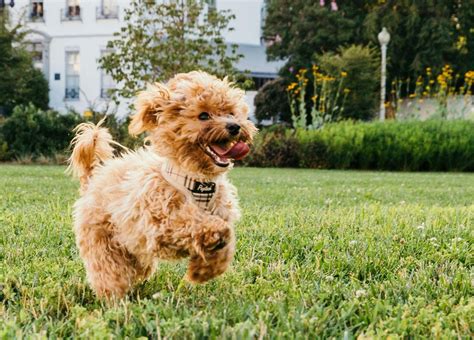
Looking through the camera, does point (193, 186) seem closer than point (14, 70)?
Yes

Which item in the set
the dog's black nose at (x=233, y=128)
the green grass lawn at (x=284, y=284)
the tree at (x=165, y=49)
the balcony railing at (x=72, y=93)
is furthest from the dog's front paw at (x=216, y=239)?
the balcony railing at (x=72, y=93)

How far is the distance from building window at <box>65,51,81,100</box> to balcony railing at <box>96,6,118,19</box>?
237 cm

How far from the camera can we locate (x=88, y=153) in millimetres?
3736

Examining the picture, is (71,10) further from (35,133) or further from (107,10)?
(35,133)

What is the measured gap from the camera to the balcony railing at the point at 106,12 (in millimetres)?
34250

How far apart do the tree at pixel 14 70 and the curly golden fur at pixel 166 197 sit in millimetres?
27620

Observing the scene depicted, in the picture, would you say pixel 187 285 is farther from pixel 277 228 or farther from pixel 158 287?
pixel 277 228

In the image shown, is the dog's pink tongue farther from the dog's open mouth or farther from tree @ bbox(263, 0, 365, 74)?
tree @ bbox(263, 0, 365, 74)

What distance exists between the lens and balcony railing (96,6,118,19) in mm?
34250

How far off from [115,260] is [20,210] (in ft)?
10.5

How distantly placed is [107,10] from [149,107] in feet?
108

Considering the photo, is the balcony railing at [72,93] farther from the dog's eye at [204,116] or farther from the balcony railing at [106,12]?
the dog's eye at [204,116]

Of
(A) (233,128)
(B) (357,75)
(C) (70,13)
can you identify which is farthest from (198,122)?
(C) (70,13)

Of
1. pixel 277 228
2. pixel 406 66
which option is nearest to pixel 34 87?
pixel 406 66
